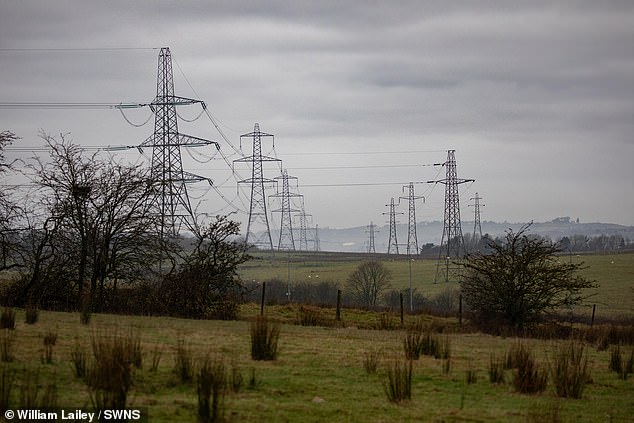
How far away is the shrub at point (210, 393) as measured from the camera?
9.05 meters

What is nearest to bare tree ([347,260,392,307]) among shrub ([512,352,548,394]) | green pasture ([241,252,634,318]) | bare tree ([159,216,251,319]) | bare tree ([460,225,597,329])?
green pasture ([241,252,634,318])

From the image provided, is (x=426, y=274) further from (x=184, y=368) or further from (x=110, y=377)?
(x=110, y=377)

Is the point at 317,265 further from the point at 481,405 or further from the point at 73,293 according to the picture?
the point at 481,405

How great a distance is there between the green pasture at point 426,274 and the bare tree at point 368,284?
2584mm

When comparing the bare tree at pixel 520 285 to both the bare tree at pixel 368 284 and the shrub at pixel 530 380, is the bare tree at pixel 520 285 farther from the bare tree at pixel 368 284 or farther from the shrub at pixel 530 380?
the bare tree at pixel 368 284

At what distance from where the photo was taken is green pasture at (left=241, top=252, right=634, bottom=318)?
6838cm

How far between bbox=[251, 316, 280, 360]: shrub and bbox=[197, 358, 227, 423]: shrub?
4086 mm

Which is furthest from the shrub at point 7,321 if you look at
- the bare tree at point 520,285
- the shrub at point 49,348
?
the bare tree at point 520,285

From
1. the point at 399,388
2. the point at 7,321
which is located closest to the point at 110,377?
the point at 399,388

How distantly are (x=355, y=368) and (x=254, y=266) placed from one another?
3446 inches

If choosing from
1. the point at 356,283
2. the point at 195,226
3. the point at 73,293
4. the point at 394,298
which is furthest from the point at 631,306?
the point at 73,293

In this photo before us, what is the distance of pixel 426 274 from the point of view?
9394 centimetres

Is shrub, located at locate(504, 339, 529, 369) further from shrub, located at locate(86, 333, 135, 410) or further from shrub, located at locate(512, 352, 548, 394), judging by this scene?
shrub, located at locate(86, 333, 135, 410)

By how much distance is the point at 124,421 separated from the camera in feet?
28.2
